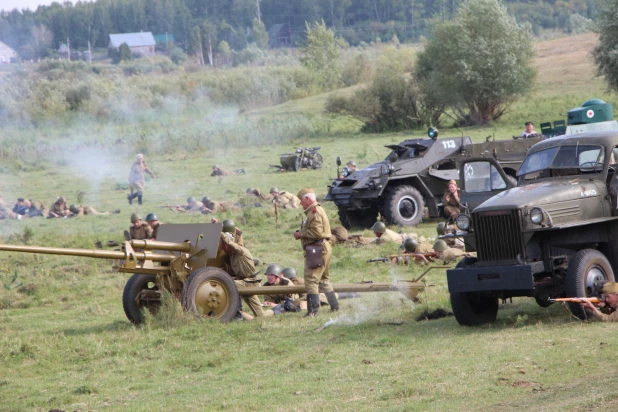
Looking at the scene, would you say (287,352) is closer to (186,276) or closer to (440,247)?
(186,276)

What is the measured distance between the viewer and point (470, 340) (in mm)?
9805

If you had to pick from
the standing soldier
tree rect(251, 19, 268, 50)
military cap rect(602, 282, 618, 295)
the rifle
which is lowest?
the rifle

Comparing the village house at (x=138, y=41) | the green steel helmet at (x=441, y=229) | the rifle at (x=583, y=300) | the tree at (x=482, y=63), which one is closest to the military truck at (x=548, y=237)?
the rifle at (x=583, y=300)

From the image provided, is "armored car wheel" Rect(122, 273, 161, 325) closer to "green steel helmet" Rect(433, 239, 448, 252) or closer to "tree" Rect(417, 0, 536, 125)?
"green steel helmet" Rect(433, 239, 448, 252)

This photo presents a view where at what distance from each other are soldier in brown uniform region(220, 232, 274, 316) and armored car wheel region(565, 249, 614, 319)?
4.33 metres

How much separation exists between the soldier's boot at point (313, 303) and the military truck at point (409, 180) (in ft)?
27.2

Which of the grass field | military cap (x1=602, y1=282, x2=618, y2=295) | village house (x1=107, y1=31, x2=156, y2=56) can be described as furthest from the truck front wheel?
village house (x1=107, y1=31, x2=156, y2=56)

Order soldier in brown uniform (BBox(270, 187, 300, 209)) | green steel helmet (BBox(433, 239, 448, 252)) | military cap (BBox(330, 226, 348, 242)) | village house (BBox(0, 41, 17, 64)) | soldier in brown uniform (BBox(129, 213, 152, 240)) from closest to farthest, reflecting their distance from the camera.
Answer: green steel helmet (BBox(433, 239, 448, 252))
soldier in brown uniform (BBox(129, 213, 152, 240))
military cap (BBox(330, 226, 348, 242))
village house (BBox(0, 41, 17, 64))
soldier in brown uniform (BBox(270, 187, 300, 209))

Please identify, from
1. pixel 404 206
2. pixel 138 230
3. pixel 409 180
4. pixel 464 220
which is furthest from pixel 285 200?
pixel 464 220

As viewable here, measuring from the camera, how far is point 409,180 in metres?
20.9

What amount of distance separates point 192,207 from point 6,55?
5.76 metres

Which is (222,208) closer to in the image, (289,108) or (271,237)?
(271,237)

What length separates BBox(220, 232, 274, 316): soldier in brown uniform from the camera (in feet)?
41.8

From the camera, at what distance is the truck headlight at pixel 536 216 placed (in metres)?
9.82
